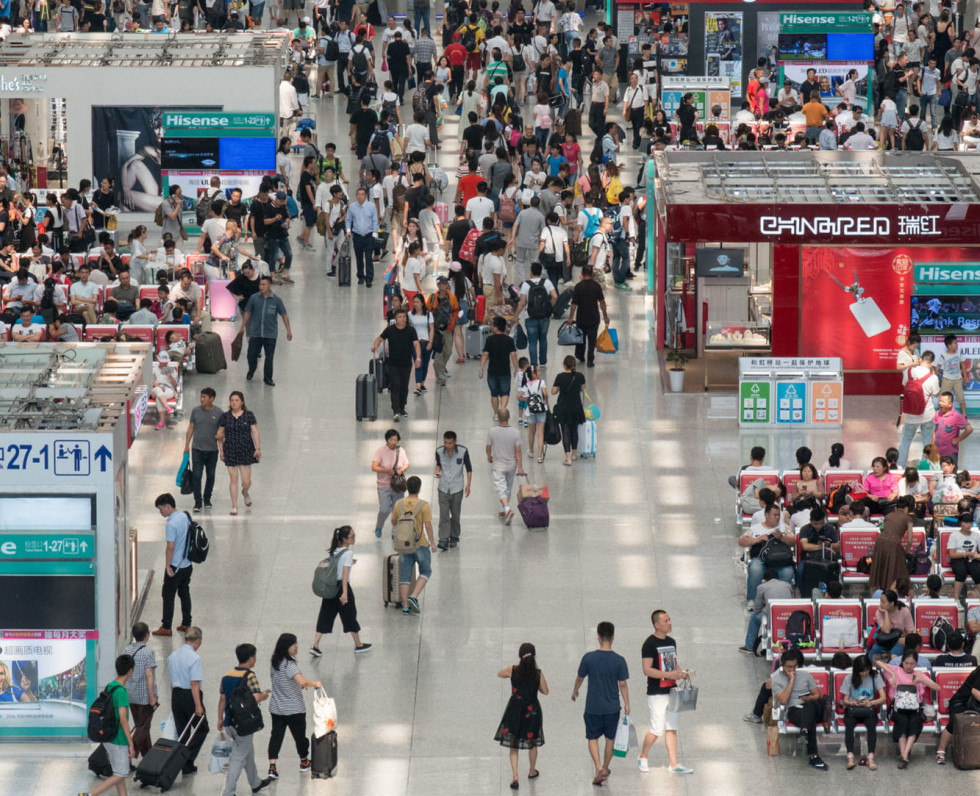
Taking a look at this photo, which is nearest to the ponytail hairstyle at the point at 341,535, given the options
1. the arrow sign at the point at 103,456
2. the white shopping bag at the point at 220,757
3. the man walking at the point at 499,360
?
the arrow sign at the point at 103,456

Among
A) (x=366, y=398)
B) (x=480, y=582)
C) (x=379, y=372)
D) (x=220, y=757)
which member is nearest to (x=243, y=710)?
(x=220, y=757)

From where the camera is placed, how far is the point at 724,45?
38312 millimetres

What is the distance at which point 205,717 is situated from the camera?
14.9m

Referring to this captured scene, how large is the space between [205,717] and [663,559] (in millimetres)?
5327

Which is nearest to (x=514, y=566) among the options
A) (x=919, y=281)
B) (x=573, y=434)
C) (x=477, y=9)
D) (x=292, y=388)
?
(x=573, y=434)

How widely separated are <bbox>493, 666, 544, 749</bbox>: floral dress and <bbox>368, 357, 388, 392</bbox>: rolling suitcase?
8.73 m

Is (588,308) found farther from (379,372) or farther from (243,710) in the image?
(243,710)

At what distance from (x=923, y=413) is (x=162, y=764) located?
9.69 meters


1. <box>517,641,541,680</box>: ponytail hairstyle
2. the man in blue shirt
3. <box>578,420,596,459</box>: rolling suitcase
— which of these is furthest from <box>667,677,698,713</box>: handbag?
the man in blue shirt

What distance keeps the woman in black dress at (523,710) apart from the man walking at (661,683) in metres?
0.80

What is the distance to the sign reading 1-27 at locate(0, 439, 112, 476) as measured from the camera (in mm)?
14805

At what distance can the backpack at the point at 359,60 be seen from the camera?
37.3 m

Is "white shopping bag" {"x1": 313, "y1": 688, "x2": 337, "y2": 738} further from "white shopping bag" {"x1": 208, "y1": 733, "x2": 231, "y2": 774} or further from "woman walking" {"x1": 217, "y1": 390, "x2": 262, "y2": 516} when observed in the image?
"woman walking" {"x1": 217, "y1": 390, "x2": 262, "y2": 516}

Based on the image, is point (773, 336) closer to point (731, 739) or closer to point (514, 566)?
point (514, 566)
